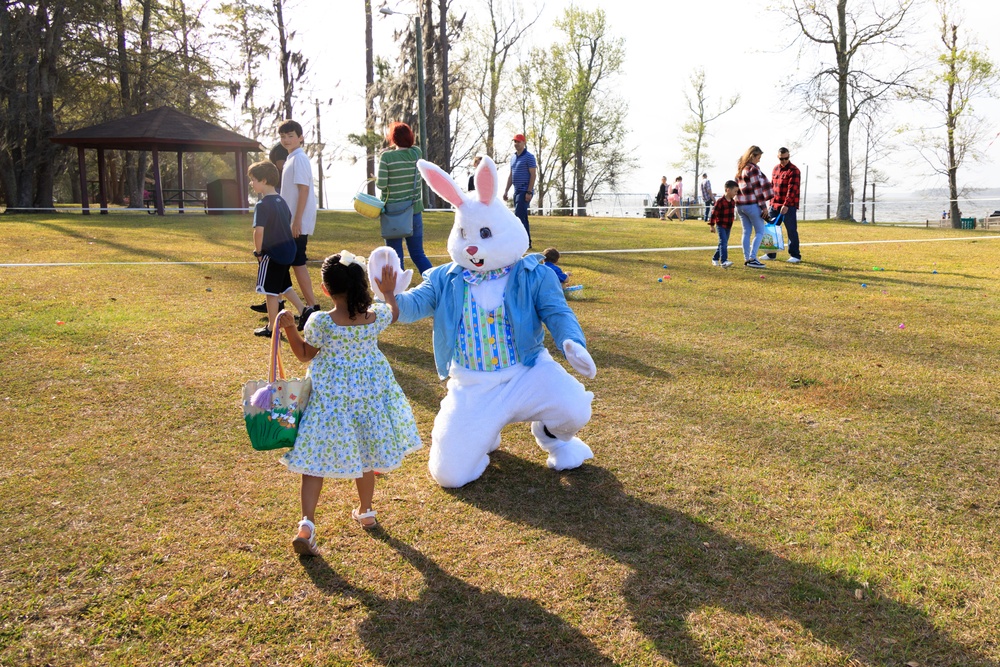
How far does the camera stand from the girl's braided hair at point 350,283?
11.1 feet

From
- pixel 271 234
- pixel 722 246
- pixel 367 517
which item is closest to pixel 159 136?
pixel 722 246

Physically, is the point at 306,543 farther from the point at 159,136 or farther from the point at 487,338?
the point at 159,136

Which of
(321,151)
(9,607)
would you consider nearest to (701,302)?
(9,607)

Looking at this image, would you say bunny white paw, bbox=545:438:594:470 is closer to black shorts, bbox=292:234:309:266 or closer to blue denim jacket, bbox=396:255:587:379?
blue denim jacket, bbox=396:255:587:379

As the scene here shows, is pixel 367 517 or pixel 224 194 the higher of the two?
pixel 224 194

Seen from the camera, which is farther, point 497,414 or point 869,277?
point 869,277

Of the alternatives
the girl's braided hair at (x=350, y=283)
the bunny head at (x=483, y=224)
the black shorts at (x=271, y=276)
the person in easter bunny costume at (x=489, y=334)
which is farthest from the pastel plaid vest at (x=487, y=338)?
the black shorts at (x=271, y=276)

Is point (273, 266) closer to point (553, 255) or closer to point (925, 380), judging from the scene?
point (553, 255)

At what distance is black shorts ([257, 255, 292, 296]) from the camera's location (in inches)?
268

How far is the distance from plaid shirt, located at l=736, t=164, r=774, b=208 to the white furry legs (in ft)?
28.5

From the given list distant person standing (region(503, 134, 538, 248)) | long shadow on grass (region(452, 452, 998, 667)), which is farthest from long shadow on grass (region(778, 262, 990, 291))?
long shadow on grass (region(452, 452, 998, 667))

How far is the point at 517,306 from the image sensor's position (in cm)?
417

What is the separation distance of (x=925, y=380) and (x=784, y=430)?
1836mm

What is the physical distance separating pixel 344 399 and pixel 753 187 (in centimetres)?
997
